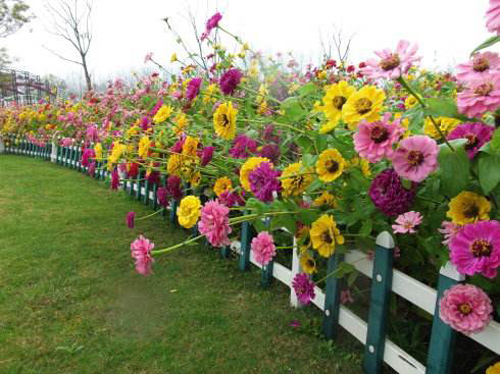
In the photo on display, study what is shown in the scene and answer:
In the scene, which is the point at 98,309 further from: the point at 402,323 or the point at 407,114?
the point at 407,114

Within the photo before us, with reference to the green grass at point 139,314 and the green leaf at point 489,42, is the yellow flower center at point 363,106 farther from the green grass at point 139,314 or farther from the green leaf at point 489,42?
the green grass at point 139,314

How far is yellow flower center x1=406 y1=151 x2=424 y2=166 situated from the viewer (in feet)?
2.71

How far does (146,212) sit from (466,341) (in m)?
2.94

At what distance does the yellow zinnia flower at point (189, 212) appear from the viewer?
1273mm

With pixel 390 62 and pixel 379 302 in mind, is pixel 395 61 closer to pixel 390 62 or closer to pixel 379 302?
pixel 390 62

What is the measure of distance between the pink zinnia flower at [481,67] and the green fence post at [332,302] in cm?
102

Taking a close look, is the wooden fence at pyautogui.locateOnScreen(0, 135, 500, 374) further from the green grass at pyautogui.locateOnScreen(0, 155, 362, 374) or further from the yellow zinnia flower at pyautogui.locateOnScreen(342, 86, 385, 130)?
the yellow zinnia flower at pyautogui.locateOnScreen(342, 86, 385, 130)

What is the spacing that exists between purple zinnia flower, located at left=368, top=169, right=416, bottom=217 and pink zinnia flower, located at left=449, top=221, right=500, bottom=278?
0.14 metres

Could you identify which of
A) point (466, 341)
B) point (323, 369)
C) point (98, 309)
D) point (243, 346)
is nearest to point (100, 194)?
point (98, 309)

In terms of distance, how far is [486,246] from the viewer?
0.81 metres

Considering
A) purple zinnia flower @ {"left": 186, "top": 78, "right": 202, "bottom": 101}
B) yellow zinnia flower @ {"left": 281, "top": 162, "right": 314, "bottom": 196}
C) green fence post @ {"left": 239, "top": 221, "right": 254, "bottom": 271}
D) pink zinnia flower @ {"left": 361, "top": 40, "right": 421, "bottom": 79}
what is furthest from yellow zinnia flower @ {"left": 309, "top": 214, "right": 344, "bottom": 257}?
green fence post @ {"left": 239, "top": 221, "right": 254, "bottom": 271}

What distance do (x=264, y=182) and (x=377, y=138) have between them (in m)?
0.40

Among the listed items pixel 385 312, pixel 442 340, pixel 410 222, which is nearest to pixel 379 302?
pixel 385 312

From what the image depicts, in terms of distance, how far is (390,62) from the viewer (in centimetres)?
76
